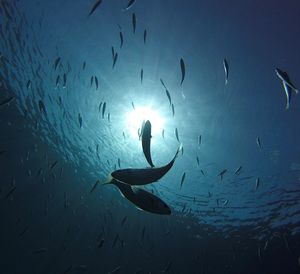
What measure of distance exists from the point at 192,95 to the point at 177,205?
12.7 meters

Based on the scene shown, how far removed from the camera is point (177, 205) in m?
22.3

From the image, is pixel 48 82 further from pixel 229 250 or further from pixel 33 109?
pixel 229 250

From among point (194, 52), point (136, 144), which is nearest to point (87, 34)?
point (194, 52)

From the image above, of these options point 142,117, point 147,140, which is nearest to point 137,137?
point 142,117

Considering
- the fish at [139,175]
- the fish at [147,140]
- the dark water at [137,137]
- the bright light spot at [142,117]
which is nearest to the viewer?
the fish at [139,175]

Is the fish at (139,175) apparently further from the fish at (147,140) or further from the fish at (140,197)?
the fish at (147,140)

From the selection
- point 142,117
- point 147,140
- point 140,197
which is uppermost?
point 142,117

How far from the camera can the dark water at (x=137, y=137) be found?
35.7ft

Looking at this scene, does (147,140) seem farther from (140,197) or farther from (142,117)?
(142,117)

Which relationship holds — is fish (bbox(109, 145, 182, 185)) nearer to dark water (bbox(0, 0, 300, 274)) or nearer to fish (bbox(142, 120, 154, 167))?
fish (bbox(142, 120, 154, 167))

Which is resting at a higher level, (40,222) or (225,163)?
(225,163)

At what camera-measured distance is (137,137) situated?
15.9m

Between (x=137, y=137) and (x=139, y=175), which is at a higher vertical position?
(x=137, y=137)

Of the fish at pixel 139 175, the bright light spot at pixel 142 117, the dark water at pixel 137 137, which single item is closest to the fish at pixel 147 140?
the fish at pixel 139 175
